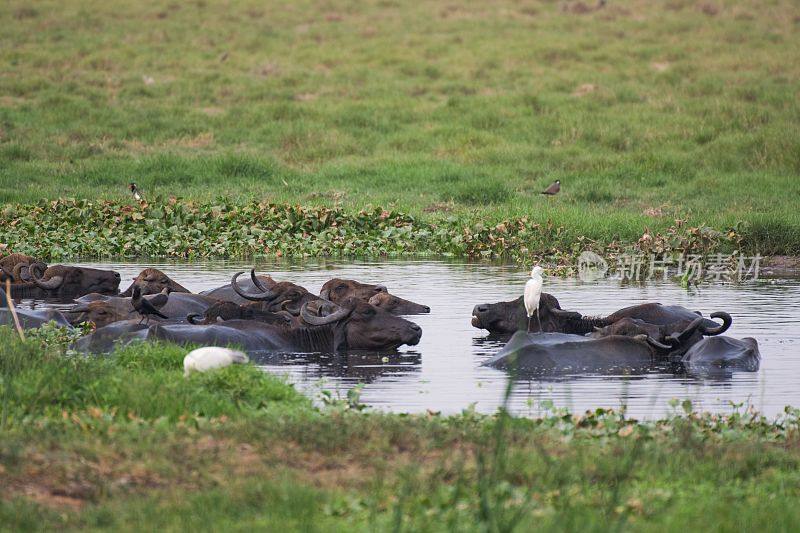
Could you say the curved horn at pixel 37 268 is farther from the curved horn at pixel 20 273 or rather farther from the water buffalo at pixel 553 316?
the water buffalo at pixel 553 316

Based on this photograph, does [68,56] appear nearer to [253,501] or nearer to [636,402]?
[636,402]

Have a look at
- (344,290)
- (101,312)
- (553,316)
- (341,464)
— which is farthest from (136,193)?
(341,464)

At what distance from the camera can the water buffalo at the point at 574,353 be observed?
9680mm

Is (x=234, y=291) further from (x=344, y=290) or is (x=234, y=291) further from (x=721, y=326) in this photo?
(x=721, y=326)

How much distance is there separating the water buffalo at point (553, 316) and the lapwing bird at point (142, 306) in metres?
2.90

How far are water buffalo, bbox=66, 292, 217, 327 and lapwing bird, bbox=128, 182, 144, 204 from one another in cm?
681

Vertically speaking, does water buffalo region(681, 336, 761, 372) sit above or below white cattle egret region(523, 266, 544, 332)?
below

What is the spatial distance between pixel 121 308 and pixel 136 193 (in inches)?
335

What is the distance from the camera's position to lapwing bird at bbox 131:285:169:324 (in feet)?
34.3

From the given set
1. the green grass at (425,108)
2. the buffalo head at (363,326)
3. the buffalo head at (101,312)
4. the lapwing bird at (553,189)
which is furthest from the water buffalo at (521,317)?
the lapwing bird at (553,189)

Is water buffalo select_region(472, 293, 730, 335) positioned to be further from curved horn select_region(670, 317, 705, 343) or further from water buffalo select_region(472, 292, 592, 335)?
curved horn select_region(670, 317, 705, 343)

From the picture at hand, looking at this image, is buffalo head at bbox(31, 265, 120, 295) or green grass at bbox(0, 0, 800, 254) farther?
green grass at bbox(0, 0, 800, 254)

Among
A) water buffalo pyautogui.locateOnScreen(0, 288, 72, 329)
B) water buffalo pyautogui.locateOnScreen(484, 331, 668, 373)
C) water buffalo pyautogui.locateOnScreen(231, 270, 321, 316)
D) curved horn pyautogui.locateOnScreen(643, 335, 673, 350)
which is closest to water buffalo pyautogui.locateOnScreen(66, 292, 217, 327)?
water buffalo pyautogui.locateOnScreen(0, 288, 72, 329)

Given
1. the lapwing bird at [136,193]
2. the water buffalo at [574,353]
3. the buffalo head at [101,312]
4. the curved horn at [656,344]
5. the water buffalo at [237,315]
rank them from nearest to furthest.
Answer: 1. the water buffalo at [574,353]
2. the curved horn at [656,344]
3. the water buffalo at [237,315]
4. the buffalo head at [101,312]
5. the lapwing bird at [136,193]
